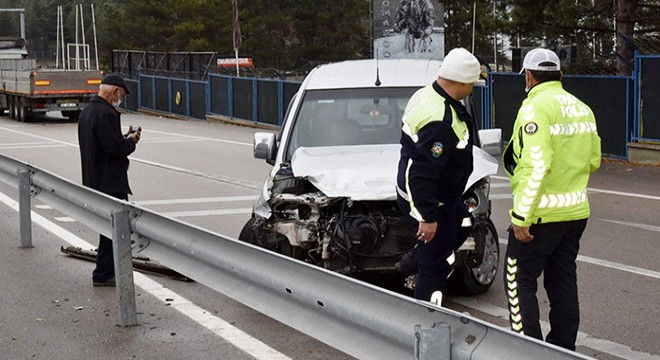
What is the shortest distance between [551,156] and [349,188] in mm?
2475

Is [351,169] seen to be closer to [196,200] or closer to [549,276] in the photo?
[549,276]

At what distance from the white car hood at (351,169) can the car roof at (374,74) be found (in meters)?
0.78

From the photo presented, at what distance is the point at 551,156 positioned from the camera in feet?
20.0

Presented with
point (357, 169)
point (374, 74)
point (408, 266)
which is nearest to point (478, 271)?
point (357, 169)

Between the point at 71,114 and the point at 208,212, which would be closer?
the point at 208,212

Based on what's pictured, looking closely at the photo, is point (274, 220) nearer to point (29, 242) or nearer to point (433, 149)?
point (433, 149)

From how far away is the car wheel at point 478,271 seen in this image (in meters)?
8.71

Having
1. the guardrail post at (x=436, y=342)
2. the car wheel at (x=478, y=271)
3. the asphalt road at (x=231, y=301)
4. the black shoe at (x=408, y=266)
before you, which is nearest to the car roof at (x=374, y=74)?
the car wheel at (x=478, y=271)

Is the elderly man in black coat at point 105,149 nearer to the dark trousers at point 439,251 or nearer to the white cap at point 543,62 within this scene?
the dark trousers at point 439,251

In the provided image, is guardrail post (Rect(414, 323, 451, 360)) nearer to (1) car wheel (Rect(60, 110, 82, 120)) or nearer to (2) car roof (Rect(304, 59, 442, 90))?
(2) car roof (Rect(304, 59, 442, 90))

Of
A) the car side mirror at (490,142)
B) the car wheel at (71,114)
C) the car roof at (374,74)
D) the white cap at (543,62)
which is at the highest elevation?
the white cap at (543,62)

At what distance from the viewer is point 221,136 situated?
31406 millimetres

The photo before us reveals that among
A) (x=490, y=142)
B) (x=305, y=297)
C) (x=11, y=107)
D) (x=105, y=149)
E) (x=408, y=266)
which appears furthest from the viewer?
(x=11, y=107)

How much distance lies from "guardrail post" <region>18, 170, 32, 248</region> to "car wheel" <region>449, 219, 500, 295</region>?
4382 mm
